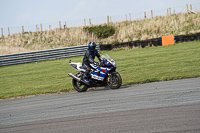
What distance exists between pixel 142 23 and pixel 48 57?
21.0m

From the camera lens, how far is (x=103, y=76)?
1049 centimetres

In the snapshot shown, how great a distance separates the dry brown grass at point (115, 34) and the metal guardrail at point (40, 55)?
9.39m

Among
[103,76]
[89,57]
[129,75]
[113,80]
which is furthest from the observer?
[129,75]

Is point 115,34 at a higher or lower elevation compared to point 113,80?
higher

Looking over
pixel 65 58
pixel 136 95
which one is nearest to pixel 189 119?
pixel 136 95

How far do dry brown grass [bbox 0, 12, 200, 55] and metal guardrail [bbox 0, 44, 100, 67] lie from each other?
30.8 ft

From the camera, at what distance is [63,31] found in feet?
164

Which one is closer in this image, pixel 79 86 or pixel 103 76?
pixel 103 76

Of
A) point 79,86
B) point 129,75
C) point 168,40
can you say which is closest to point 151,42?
point 168,40

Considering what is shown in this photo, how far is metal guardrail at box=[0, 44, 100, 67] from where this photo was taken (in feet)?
90.3

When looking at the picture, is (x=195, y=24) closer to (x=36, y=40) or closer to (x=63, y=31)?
(x=63, y=31)

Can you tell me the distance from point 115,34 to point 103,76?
33.4 m

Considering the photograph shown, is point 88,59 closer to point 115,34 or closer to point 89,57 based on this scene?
point 89,57

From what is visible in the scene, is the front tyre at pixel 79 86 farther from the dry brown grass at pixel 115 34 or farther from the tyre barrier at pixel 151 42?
the dry brown grass at pixel 115 34
